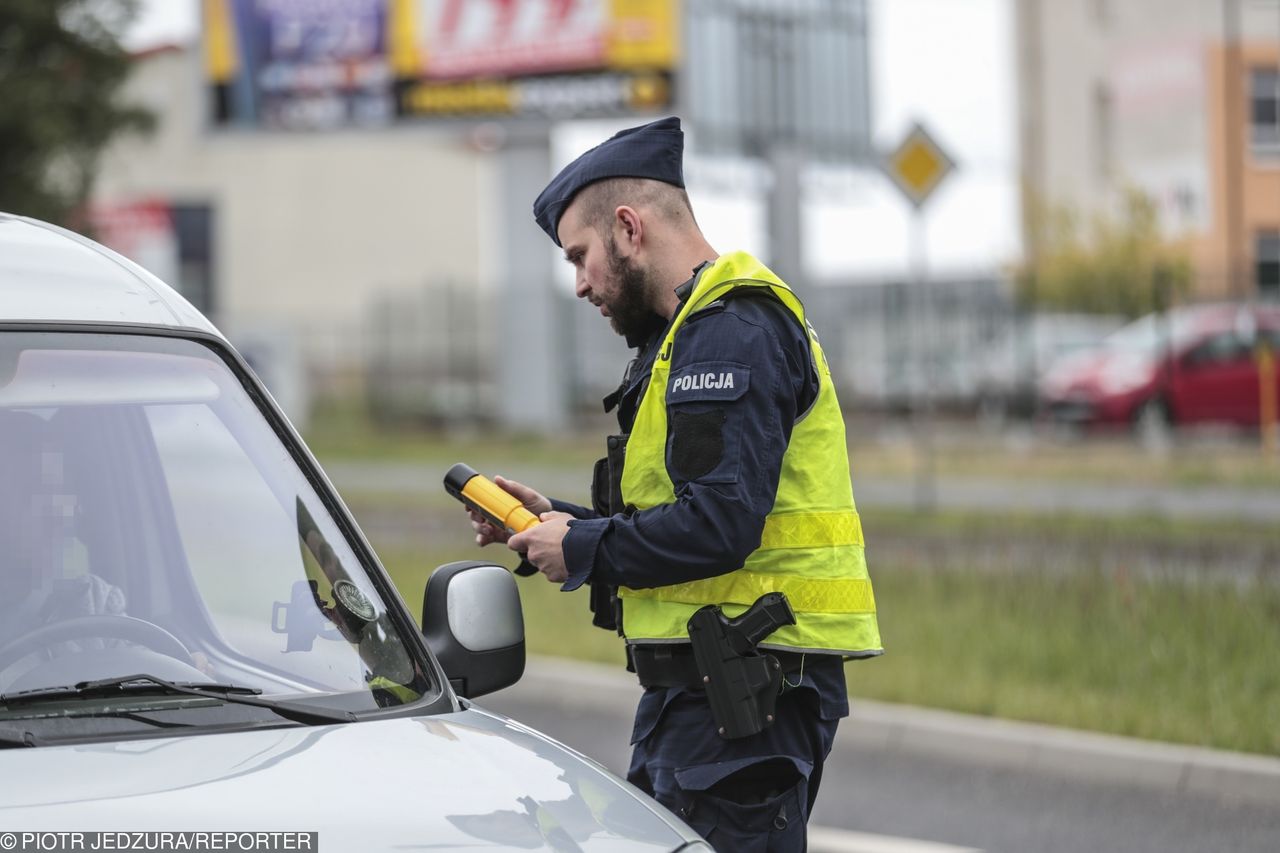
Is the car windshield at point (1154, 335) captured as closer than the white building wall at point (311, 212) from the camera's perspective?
Yes

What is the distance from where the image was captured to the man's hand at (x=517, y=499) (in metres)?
3.67

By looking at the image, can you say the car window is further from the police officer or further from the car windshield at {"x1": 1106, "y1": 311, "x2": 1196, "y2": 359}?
the police officer

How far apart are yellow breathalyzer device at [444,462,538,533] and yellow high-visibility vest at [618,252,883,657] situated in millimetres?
214

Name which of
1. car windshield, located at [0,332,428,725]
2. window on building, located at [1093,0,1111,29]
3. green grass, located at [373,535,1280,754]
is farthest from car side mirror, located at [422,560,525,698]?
→ window on building, located at [1093,0,1111,29]

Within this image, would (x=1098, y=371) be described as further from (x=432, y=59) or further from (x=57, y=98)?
(x=57, y=98)

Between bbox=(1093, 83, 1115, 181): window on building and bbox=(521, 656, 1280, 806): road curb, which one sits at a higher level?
bbox=(1093, 83, 1115, 181): window on building

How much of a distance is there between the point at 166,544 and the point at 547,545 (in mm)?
663

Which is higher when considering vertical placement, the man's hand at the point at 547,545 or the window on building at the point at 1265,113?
the window on building at the point at 1265,113

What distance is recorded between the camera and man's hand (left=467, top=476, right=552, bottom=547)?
12.1 feet

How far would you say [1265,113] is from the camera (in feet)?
141

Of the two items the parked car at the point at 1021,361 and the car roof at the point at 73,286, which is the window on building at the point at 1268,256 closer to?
the parked car at the point at 1021,361

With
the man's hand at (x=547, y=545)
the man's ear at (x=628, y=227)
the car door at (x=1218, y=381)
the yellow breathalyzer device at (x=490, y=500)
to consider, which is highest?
the man's ear at (x=628, y=227)

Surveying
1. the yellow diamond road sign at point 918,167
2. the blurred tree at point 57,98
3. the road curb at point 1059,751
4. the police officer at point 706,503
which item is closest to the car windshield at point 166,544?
the police officer at point 706,503

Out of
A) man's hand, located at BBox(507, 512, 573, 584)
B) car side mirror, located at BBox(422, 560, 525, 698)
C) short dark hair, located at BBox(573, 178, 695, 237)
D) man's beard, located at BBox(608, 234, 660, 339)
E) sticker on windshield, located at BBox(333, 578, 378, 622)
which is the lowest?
car side mirror, located at BBox(422, 560, 525, 698)
